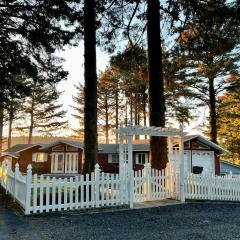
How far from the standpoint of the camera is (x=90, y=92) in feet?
32.2

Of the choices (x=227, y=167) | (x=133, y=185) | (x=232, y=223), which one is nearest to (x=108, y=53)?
(x=133, y=185)

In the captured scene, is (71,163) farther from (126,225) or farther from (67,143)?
(126,225)

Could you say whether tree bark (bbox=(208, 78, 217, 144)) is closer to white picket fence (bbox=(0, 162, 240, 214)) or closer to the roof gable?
the roof gable

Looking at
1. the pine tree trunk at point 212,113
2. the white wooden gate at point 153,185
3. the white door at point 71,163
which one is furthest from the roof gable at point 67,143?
the white wooden gate at point 153,185

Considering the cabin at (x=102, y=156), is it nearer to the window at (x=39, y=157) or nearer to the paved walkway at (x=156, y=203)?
the window at (x=39, y=157)

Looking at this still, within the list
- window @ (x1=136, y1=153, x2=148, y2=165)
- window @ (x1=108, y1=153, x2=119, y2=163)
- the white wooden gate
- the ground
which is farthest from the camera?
window @ (x1=108, y1=153, x2=119, y2=163)

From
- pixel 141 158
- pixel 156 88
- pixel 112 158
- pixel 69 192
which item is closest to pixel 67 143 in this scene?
pixel 112 158

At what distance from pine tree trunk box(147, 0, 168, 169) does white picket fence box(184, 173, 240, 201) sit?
3.68 ft

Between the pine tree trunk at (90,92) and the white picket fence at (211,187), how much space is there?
3.35m

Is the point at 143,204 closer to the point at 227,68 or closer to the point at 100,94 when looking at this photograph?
the point at 227,68

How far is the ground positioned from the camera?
5.39 metres

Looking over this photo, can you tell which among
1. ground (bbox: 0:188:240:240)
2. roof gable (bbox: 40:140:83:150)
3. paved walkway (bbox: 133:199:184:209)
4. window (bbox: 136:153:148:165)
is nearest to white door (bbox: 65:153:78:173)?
roof gable (bbox: 40:140:83:150)

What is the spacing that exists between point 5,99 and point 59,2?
5338mm

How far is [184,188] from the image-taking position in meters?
9.77
